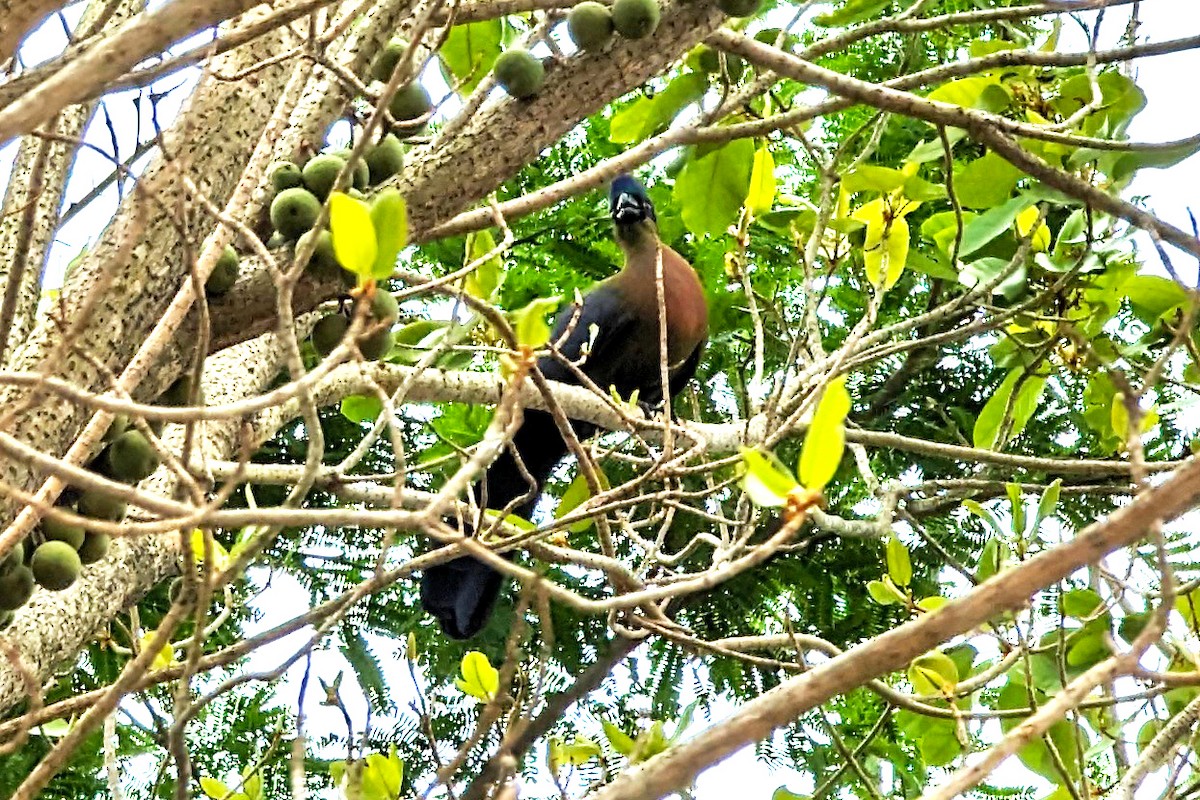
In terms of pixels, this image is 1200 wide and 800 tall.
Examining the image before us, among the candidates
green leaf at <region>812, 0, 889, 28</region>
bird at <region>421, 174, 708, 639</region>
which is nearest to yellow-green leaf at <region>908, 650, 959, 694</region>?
green leaf at <region>812, 0, 889, 28</region>

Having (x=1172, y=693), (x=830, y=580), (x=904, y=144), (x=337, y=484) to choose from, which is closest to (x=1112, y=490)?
(x=1172, y=693)

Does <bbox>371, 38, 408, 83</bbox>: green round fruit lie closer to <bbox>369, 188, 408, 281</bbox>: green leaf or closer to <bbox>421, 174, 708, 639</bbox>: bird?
<bbox>369, 188, 408, 281</bbox>: green leaf

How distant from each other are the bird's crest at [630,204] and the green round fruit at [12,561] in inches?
→ 107

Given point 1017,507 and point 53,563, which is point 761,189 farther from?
point 53,563

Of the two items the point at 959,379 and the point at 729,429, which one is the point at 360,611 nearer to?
the point at 729,429

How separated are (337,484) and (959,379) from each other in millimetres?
2173

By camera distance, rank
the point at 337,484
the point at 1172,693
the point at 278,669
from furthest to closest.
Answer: the point at 1172,693
the point at 337,484
the point at 278,669

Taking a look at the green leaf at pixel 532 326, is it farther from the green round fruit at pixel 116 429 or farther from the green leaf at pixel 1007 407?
the green leaf at pixel 1007 407

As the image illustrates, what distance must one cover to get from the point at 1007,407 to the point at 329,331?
1447 millimetres

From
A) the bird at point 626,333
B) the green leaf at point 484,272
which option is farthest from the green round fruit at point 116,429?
the bird at point 626,333

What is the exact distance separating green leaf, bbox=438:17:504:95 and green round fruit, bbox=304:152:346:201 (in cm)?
68

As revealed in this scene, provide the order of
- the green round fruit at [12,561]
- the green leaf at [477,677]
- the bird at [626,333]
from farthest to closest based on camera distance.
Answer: the bird at [626,333], the green leaf at [477,677], the green round fruit at [12,561]

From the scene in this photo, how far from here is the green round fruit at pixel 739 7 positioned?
2012 millimetres

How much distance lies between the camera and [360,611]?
3.56 metres
